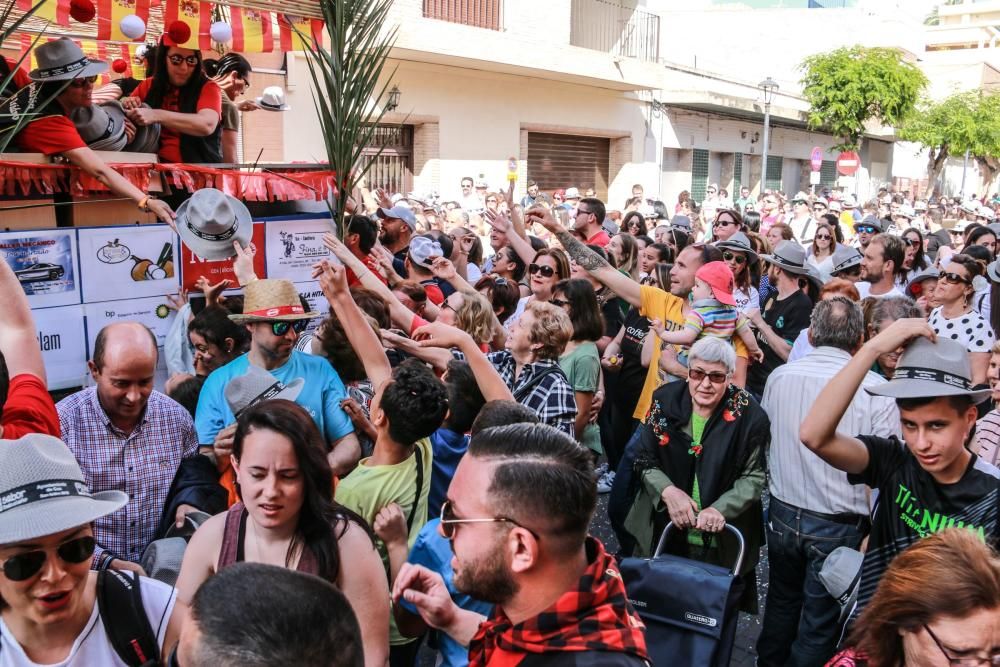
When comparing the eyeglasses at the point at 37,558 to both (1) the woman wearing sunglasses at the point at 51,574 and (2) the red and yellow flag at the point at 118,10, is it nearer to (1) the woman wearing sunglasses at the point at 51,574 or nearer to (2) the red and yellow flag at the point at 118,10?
(1) the woman wearing sunglasses at the point at 51,574

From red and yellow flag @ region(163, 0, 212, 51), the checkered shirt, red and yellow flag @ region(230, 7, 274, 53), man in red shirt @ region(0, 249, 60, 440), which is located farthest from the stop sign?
man in red shirt @ region(0, 249, 60, 440)

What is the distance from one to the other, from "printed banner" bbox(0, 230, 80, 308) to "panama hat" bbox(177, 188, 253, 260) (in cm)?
57

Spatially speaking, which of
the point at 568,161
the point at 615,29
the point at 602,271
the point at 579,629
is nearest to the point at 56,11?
the point at 602,271

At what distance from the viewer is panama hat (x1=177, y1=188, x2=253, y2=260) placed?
4.87 meters

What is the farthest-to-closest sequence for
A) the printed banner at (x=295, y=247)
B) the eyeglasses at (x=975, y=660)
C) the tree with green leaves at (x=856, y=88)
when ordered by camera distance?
the tree with green leaves at (x=856, y=88) < the printed banner at (x=295, y=247) < the eyeglasses at (x=975, y=660)

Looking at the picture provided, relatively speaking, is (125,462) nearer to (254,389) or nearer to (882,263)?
(254,389)

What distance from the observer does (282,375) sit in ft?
13.4

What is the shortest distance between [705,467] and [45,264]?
331cm

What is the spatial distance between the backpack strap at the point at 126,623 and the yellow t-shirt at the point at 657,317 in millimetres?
4136

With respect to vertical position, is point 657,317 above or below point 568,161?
below

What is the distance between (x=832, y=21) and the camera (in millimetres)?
43562

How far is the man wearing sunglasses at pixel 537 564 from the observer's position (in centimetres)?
206

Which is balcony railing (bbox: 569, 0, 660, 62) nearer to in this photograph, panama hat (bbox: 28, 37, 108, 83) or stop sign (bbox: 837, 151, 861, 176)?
stop sign (bbox: 837, 151, 861, 176)

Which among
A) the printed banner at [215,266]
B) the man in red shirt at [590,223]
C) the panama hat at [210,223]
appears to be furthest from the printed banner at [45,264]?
the man in red shirt at [590,223]
